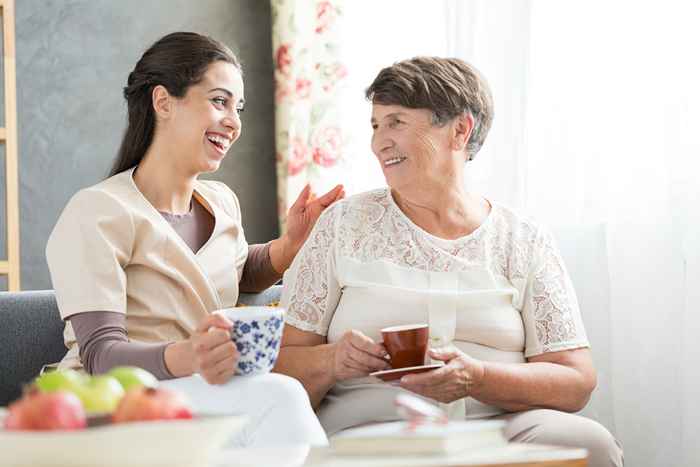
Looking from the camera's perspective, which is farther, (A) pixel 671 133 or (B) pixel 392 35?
(B) pixel 392 35

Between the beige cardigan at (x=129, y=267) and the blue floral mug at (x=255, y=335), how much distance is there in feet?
1.63

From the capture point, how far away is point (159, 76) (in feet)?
7.95

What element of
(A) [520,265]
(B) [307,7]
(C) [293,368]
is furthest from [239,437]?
(B) [307,7]

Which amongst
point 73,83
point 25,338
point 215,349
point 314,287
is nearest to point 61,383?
point 215,349

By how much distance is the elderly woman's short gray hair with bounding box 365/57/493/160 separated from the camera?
2.37 metres

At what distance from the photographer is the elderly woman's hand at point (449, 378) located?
1986 millimetres

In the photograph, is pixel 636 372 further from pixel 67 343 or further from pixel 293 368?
pixel 67 343

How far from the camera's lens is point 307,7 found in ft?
12.9

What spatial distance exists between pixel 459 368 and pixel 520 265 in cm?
40

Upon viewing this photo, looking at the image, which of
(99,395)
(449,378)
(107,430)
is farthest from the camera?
(449,378)

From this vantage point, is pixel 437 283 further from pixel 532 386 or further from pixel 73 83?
pixel 73 83

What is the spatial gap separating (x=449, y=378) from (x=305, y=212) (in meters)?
0.73

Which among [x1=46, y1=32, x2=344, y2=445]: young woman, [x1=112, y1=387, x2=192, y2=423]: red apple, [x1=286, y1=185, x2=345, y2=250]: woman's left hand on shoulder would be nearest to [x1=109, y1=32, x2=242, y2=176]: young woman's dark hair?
[x1=46, y1=32, x2=344, y2=445]: young woman

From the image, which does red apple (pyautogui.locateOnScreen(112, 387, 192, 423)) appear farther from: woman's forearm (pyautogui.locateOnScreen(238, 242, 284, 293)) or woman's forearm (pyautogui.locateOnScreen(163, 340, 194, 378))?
woman's forearm (pyautogui.locateOnScreen(238, 242, 284, 293))
